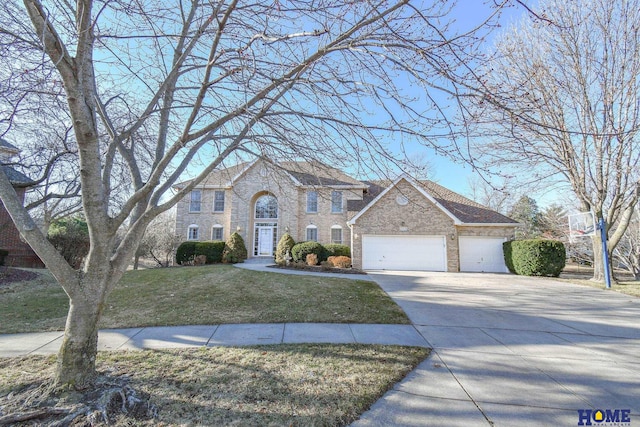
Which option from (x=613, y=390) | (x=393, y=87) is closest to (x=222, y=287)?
(x=393, y=87)

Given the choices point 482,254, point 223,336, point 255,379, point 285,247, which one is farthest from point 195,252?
point 482,254

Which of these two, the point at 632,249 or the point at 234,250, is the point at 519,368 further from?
the point at 632,249

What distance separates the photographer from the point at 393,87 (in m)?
3.76

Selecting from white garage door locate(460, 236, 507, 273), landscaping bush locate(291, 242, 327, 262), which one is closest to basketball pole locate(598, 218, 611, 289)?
white garage door locate(460, 236, 507, 273)

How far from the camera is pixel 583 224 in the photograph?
1426 cm

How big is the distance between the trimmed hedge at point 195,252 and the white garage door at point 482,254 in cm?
1525

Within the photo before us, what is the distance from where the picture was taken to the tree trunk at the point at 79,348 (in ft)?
10.1

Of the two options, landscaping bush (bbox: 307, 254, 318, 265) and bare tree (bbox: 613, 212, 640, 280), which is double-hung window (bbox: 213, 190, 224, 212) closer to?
landscaping bush (bbox: 307, 254, 318, 265)

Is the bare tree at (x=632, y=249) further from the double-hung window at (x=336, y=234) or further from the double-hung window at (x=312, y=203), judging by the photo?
the double-hung window at (x=312, y=203)

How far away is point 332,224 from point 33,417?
18460mm

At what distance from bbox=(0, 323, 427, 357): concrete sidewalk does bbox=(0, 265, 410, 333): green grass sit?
34 centimetres

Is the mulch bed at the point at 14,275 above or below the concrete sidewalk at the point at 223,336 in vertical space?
above

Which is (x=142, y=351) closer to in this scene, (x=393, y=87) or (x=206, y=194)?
(x=393, y=87)

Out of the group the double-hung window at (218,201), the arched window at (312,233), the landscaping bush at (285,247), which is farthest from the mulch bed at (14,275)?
the arched window at (312,233)
